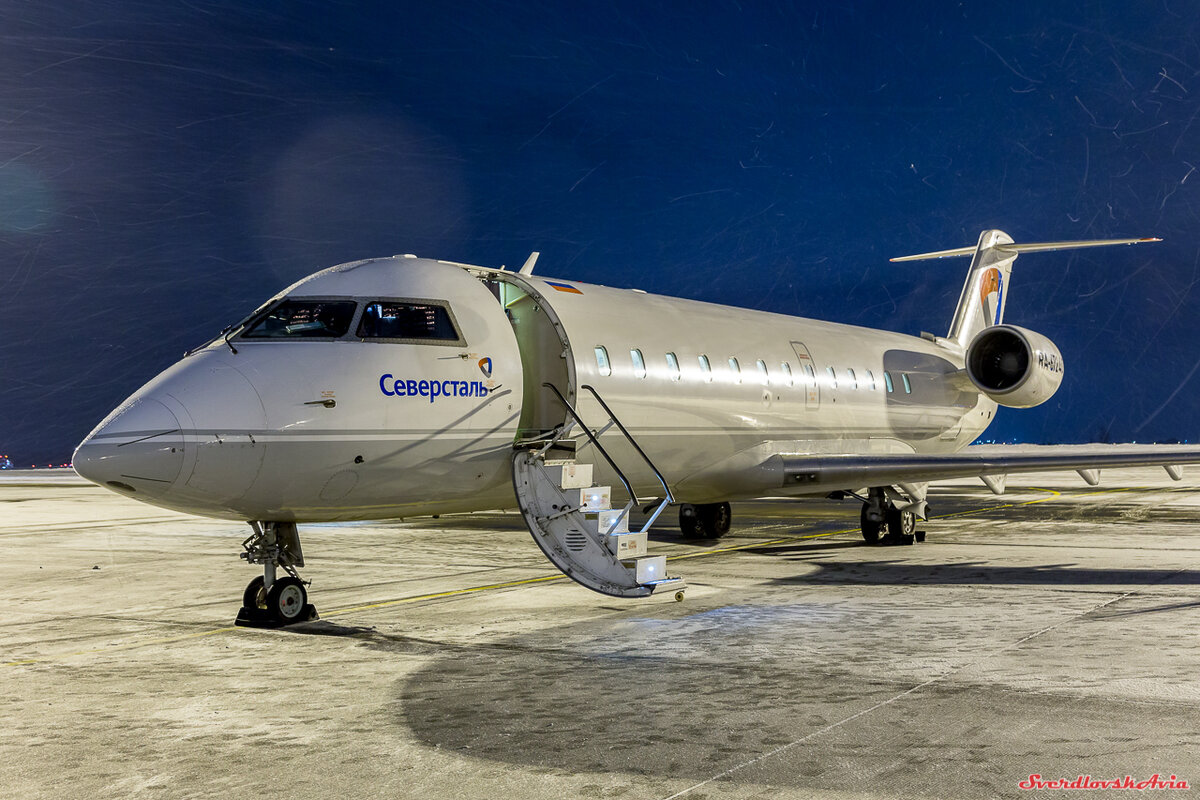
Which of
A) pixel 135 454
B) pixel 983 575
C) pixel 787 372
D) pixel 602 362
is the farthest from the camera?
pixel 787 372

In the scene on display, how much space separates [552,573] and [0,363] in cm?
10587

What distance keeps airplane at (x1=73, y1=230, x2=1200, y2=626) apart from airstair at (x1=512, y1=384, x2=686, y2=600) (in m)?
0.02

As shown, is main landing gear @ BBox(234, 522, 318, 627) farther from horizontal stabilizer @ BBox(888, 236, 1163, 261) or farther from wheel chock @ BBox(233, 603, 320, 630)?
horizontal stabilizer @ BBox(888, 236, 1163, 261)

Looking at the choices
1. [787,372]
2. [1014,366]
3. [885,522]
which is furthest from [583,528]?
[1014,366]

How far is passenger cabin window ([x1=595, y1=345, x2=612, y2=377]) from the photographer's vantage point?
37.2ft

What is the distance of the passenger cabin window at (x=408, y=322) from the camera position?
9.52 metres

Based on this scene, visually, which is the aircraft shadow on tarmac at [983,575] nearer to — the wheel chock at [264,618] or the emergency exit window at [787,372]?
the emergency exit window at [787,372]

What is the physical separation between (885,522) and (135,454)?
11.5 meters

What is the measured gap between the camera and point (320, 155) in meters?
136

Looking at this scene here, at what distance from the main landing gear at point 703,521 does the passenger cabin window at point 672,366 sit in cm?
501

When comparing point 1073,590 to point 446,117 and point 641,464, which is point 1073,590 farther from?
point 446,117

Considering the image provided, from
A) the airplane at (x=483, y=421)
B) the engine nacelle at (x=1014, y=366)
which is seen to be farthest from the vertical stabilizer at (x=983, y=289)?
the airplane at (x=483, y=421)

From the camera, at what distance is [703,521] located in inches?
681

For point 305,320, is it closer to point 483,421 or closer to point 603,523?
point 483,421
